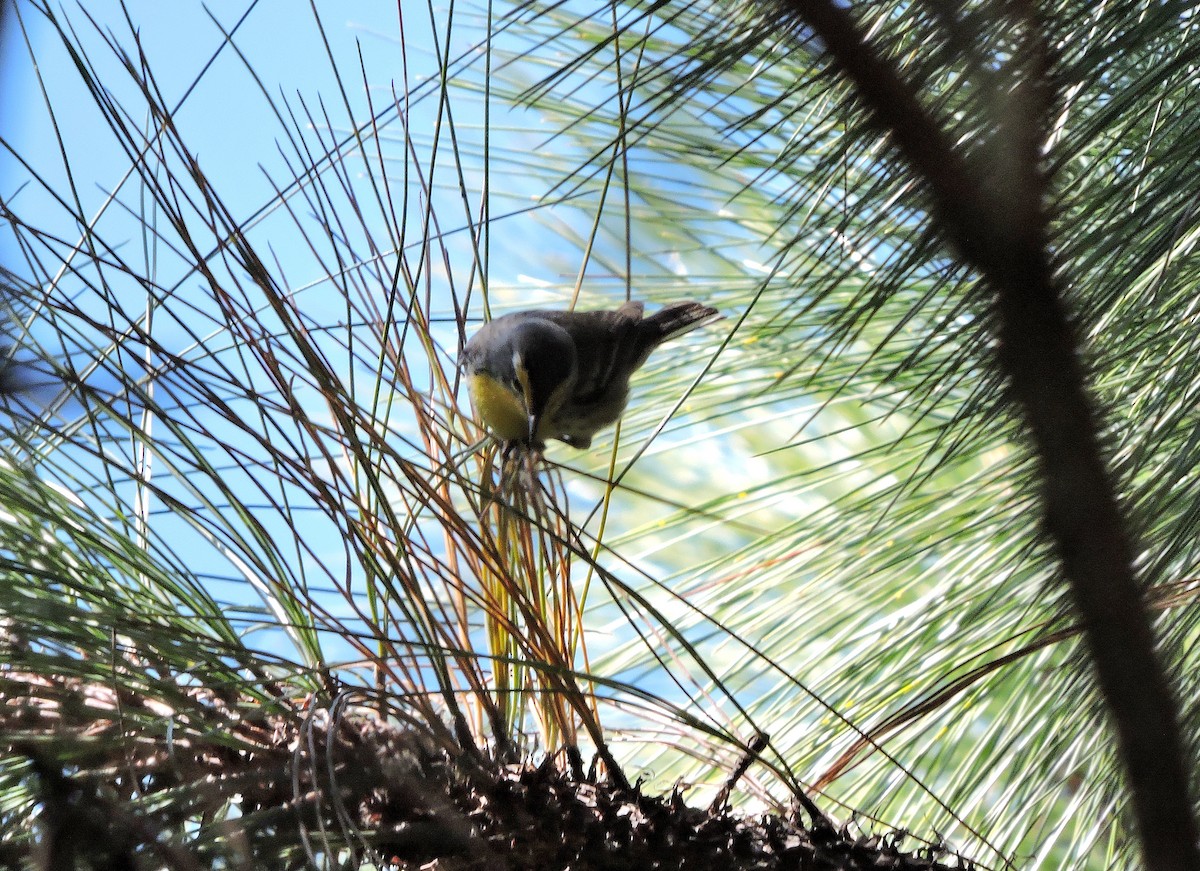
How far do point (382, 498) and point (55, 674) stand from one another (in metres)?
0.22

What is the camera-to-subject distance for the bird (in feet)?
5.30

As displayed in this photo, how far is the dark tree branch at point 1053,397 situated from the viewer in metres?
0.34

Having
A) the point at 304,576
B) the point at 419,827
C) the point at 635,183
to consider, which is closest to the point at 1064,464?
the point at 419,827

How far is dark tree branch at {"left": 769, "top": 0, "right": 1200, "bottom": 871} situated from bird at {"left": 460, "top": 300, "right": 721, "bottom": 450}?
119 cm

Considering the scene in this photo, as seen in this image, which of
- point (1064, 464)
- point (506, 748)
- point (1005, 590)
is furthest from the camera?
point (1005, 590)

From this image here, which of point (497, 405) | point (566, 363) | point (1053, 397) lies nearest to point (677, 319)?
point (566, 363)

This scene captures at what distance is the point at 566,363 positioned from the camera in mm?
1718

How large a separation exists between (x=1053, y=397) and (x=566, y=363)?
55.0 inches

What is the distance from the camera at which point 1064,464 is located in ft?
1.10

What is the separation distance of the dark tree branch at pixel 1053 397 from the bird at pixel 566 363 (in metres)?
1.19

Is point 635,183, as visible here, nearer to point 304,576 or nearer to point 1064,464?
point 304,576

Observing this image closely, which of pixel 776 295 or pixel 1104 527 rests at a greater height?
pixel 776 295

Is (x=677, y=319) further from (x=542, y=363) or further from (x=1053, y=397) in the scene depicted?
(x=1053, y=397)

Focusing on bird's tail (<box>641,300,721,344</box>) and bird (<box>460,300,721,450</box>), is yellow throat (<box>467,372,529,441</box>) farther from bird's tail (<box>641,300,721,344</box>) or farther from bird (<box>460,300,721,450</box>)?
bird's tail (<box>641,300,721,344</box>)
